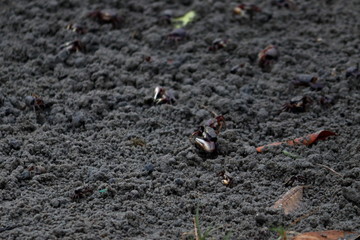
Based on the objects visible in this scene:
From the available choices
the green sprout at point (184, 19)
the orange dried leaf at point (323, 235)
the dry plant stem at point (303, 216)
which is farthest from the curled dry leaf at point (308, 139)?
the green sprout at point (184, 19)

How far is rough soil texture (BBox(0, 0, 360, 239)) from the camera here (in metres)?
3.20

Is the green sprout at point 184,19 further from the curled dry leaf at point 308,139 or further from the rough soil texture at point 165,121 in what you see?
the curled dry leaf at point 308,139

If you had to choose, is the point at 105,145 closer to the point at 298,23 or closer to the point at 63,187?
the point at 63,187

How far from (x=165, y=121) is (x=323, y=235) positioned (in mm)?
1293

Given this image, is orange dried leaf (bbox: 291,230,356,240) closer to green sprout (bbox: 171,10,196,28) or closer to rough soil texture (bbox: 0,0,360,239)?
rough soil texture (bbox: 0,0,360,239)

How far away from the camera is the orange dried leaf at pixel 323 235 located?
3.04 m

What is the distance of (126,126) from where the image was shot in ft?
12.8

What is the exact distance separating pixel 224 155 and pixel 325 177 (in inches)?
23.2

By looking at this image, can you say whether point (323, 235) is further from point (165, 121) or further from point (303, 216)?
point (165, 121)

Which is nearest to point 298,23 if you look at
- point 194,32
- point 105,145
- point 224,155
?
point 194,32

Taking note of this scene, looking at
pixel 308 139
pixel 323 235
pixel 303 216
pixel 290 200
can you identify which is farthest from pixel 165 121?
pixel 323 235

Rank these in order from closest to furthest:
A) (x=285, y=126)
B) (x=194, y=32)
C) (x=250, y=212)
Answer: (x=250, y=212), (x=285, y=126), (x=194, y=32)

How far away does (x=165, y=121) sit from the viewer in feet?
12.9

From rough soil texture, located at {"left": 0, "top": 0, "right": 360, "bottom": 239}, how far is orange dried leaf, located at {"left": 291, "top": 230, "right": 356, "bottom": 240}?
6 centimetres
